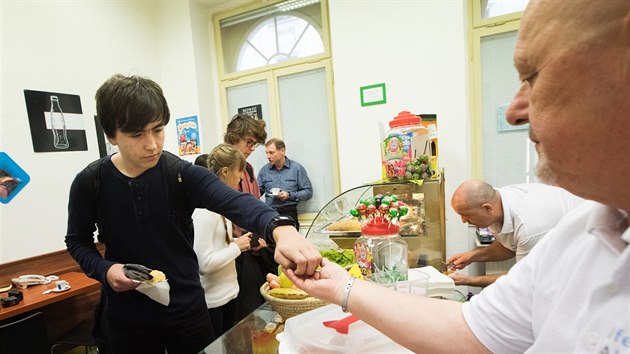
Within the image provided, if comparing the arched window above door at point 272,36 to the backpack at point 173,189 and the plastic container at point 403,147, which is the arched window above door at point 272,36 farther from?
the backpack at point 173,189

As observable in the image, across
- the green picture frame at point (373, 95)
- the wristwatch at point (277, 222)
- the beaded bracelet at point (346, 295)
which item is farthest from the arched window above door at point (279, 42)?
the beaded bracelet at point (346, 295)

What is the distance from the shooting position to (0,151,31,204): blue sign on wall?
2.71 m

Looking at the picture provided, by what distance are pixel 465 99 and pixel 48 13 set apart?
3854 mm

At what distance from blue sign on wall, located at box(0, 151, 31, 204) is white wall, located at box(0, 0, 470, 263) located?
6 cm

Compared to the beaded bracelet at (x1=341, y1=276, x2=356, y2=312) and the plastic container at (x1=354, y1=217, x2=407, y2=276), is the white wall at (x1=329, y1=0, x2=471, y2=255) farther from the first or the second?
the beaded bracelet at (x1=341, y1=276, x2=356, y2=312)

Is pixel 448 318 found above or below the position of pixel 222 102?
below

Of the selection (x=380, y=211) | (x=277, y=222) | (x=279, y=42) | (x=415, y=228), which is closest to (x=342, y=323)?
(x=277, y=222)

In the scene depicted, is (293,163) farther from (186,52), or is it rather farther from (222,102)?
(186,52)

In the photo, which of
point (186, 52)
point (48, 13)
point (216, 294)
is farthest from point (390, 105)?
point (48, 13)

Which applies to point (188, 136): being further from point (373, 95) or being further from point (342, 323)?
point (342, 323)

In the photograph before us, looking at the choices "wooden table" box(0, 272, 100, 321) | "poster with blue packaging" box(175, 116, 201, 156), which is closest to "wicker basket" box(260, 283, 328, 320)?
"wooden table" box(0, 272, 100, 321)

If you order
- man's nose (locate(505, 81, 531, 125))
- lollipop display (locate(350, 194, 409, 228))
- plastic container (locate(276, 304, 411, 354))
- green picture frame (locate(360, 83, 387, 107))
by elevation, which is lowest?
plastic container (locate(276, 304, 411, 354))

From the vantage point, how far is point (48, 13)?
3.08 metres

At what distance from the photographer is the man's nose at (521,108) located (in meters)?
0.59
